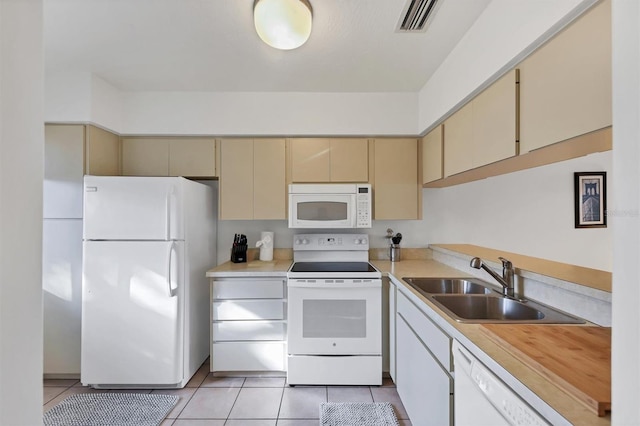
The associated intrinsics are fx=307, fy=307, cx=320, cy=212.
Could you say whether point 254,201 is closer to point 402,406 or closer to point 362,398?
point 362,398

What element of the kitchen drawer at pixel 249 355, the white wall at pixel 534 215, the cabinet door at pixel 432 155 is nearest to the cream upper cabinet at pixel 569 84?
the white wall at pixel 534 215

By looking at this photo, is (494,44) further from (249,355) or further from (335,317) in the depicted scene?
(249,355)

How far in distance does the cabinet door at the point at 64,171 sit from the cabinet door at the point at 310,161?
5.69 ft

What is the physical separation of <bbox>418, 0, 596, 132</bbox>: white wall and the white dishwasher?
1302mm

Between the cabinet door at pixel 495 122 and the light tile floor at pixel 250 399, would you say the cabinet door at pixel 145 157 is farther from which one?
the cabinet door at pixel 495 122

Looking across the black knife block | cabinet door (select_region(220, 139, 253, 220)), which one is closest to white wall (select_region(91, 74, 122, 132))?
cabinet door (select_region(220, 139, 253, 220))

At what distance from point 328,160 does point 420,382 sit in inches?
73.8

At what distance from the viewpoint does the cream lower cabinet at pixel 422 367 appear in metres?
1.36

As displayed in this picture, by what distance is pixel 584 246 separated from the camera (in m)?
1.73

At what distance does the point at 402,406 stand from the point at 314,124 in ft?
7.70

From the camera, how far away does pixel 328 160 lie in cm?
282

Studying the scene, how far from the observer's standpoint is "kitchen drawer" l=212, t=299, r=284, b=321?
2.50 metres

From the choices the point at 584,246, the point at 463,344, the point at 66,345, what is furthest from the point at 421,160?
the point at 66,345

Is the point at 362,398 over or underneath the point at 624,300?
underneath
